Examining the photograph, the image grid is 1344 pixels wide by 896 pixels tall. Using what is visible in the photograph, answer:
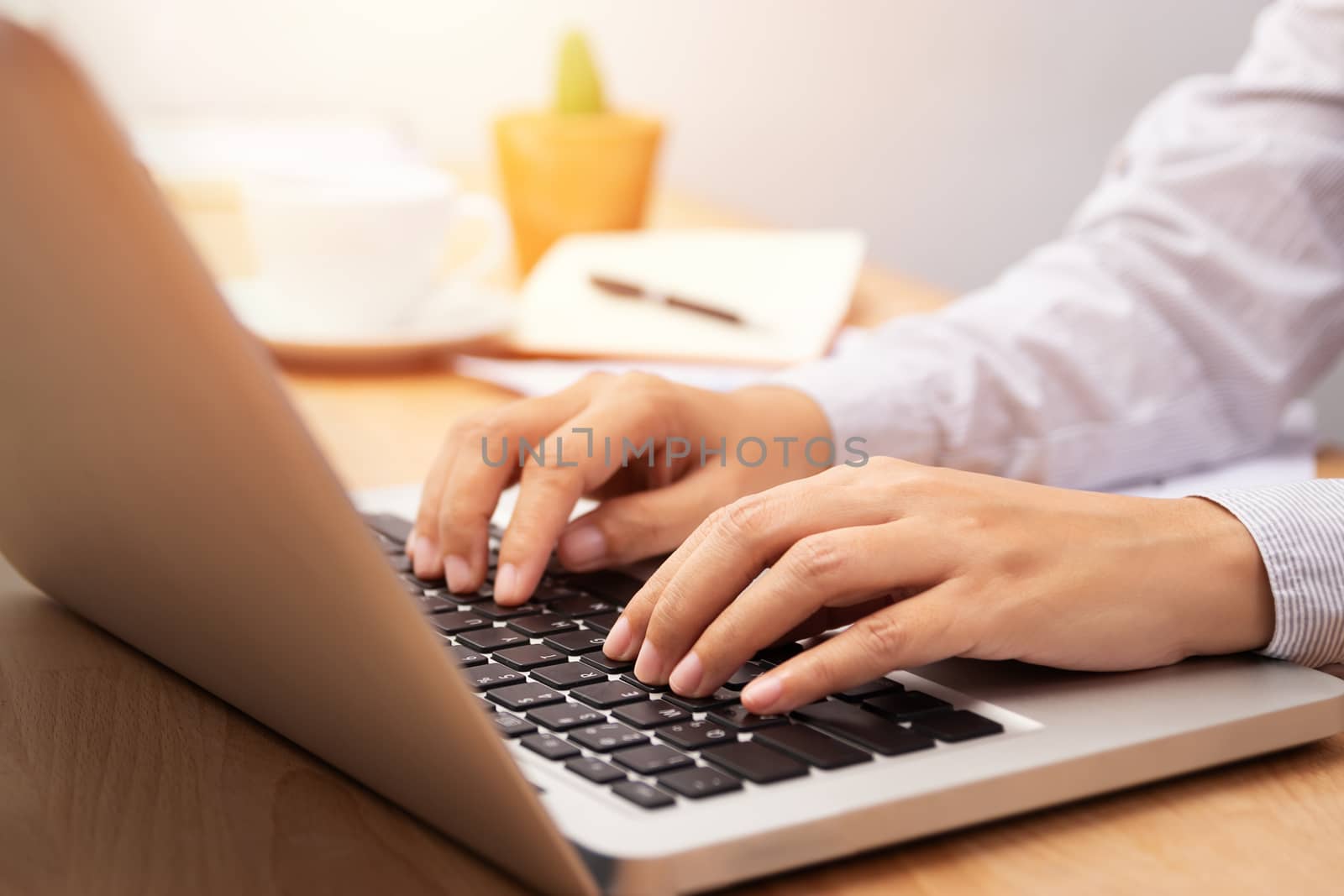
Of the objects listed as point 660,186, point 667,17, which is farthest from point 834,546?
point 667,17

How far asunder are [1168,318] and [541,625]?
533 millimetres

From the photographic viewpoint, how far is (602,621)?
0.51 meters

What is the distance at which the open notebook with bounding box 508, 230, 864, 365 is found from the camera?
1.00 meters

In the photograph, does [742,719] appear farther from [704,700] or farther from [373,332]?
[373,332]

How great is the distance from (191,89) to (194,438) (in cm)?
169

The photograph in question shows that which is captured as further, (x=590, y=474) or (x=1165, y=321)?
(x=1165, y=321)

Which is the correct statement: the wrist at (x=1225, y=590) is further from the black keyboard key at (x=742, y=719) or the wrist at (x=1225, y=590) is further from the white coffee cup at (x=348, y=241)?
the white coffee cup at (x=348, y=241)

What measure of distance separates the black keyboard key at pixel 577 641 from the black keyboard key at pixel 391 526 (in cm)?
14

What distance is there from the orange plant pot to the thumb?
685 mm

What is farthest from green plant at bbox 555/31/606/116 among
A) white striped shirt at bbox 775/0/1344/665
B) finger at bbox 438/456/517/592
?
finger at bbox 438/456/517/592

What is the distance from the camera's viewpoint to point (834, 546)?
17.4 inches

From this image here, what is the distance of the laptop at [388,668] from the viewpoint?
28 cm

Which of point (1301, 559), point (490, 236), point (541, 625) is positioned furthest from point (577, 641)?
point (490, 236)

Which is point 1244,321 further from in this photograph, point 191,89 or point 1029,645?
point 191,89
